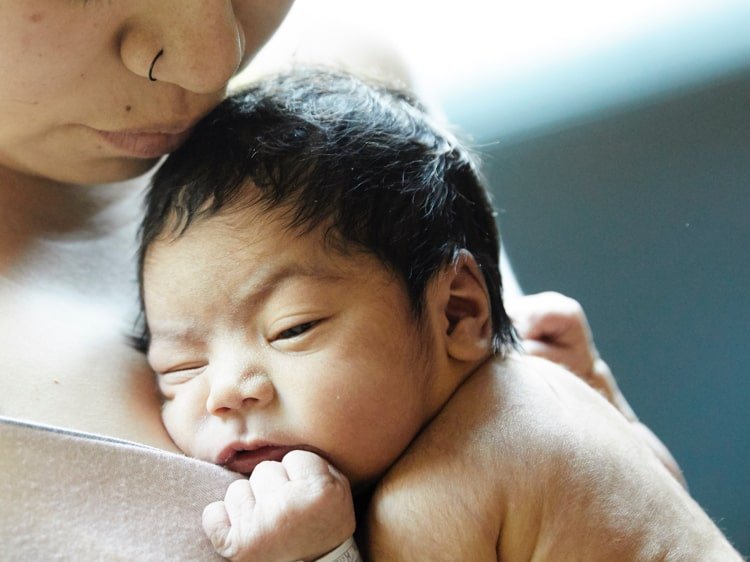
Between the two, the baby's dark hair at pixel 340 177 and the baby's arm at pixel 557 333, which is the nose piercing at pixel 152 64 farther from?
Answer: the baby's arm at pixel 557 333

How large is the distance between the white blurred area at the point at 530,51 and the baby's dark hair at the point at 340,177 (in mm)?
313

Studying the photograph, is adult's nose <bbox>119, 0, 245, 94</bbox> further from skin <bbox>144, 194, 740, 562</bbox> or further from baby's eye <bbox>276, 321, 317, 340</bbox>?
baby's eye <bbox>276, 321, 317, 340</bbox>

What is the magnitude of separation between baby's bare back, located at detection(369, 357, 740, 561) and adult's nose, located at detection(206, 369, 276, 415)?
138mm

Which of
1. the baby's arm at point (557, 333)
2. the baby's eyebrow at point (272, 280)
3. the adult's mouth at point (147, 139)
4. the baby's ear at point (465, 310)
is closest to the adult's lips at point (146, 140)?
the adult's mouth at point (147, 139)

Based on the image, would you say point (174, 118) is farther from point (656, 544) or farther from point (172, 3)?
point (656, 544)

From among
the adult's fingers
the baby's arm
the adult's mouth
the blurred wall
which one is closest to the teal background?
the blurred wall

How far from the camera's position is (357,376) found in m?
0.80

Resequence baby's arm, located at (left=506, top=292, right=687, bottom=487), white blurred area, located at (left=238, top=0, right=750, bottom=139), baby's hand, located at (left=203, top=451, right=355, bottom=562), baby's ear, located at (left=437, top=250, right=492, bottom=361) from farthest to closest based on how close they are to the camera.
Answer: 1. white blurred area, located at (left=238, top=0, right=750, bottom=139)
2. baby's arm, located at (left=506, top=292, right=687, bottom=487)
3. baby's ear, located at (left=437, top=250, right=492, bottom=361)
4. baby's hand, located at (left=203, top=451, right=355, bottom=562)

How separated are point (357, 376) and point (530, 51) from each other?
1.11m

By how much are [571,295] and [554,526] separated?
0.82 m

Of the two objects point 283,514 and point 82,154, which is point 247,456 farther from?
point 82,154

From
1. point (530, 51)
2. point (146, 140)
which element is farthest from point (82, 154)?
point (530, 51)

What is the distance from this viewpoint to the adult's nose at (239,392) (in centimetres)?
78

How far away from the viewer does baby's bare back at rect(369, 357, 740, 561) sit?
0.77 meters
